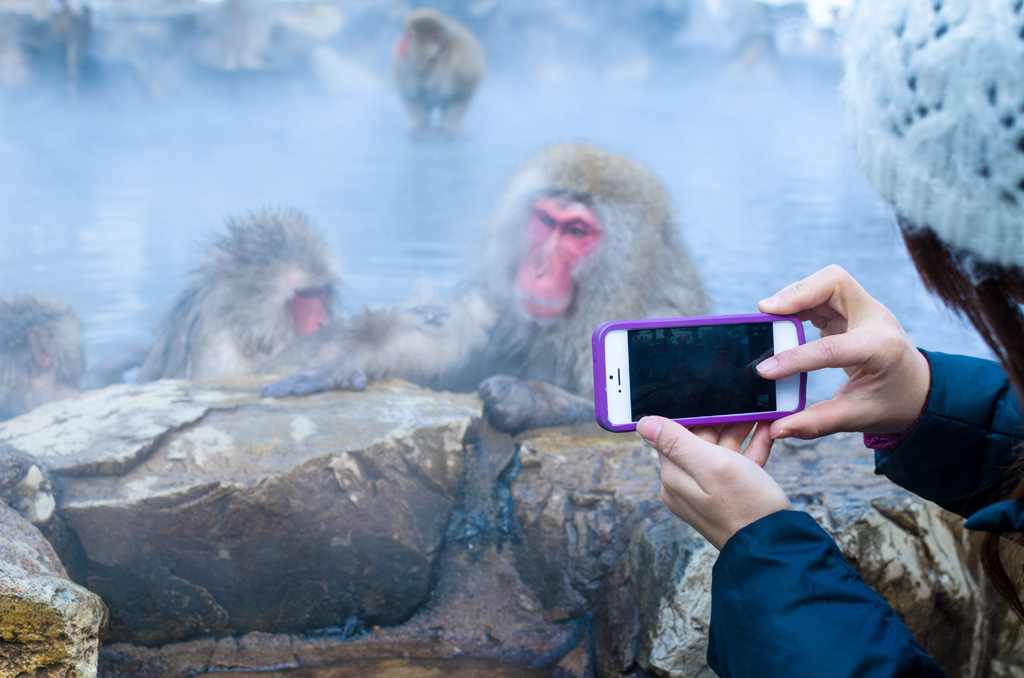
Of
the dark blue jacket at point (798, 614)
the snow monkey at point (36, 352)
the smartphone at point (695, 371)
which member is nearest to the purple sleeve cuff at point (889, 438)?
the smartphone at point (695, 371)

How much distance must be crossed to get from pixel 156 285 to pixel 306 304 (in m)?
0.57

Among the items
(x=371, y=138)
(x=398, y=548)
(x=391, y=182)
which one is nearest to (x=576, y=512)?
(x=398, y=548)

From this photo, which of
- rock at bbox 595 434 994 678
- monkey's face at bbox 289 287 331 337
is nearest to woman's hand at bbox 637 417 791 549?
rock at bbox 595 434 994 678

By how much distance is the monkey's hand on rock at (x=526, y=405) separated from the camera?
6.25 ft

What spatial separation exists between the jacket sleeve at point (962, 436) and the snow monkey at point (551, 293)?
116cm

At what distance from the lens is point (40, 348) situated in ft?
6.57

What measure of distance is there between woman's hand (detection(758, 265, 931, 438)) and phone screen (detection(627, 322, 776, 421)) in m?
0.06

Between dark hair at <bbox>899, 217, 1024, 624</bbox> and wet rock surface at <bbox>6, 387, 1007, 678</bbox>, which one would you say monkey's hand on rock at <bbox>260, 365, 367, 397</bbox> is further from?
dark hair at <bbox>899, 217, 1024, 624</bbox>

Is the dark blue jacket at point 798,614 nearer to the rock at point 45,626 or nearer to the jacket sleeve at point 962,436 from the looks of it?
the jacket sleeve at point 962,436

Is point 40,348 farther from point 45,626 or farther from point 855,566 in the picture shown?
point 855,566

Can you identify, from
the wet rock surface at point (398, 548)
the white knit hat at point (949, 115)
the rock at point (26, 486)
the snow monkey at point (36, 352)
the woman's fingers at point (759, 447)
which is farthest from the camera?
the snow monkey at point (36, 352)

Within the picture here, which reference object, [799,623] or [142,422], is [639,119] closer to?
[142,422]

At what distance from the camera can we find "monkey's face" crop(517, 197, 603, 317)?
7.34 ft

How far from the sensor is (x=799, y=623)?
739 mm
